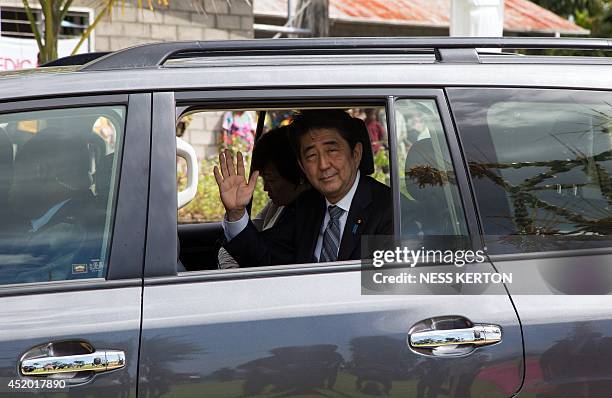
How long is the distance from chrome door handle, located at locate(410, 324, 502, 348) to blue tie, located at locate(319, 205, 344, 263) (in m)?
0.75

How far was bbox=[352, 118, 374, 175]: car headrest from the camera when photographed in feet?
12.8

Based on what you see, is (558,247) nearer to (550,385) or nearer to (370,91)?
(550,385)

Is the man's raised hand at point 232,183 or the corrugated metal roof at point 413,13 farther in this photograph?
the corrugated metal roof at point 413,13

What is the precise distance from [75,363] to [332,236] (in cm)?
126

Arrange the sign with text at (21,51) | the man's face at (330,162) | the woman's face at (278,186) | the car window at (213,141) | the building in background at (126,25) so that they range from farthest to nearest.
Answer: the building in background at (126,25) → the sign with text at (21,51) → the car window at (213,141) → the woman's face at (278,186) → the man's face at (330,162)

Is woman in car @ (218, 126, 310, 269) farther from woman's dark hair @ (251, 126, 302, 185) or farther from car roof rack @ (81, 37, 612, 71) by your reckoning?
car roof rack @ (81, 37, 612, 71)

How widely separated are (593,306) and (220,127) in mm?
11382

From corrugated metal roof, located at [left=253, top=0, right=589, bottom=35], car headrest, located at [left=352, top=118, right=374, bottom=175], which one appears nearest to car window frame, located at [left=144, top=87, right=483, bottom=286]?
car headrest, located at [left=352, top=118, right=374, bottom=175]

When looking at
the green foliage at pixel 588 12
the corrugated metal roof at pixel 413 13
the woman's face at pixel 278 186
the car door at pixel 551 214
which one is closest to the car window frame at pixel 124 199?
the car door at pixel 551 214

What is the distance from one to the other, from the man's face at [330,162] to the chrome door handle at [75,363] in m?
1.33

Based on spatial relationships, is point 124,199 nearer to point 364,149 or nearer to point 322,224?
point 322,224

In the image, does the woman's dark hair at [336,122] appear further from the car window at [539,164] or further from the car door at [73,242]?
the car door at [73,242]

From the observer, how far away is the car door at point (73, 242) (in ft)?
8.85

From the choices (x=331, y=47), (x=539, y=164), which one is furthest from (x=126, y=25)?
(x=539, y=164)
